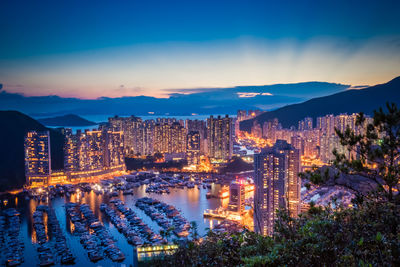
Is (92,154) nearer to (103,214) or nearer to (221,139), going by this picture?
(103,214)

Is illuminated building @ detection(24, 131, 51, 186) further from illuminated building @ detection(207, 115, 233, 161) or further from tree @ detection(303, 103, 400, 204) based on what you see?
tree @ detection(303, 103, 400, 204)

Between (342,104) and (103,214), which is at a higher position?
(342,104)

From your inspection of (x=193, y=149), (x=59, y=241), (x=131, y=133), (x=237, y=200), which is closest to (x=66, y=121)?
(x=131, y=133)

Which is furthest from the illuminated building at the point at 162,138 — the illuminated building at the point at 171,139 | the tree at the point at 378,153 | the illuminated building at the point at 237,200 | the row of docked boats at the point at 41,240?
the tree at the point at 378,153

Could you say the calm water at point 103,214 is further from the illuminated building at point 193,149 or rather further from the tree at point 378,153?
the illuminated building at point 193,149

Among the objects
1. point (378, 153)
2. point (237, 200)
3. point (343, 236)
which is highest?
point (378, 153)

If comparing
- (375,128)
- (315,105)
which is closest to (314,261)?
(375,128)
